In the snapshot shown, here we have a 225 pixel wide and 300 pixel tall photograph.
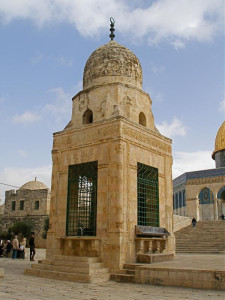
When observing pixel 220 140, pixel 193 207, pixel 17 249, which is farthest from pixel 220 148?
pixel 17 249

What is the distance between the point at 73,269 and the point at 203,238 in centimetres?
1533

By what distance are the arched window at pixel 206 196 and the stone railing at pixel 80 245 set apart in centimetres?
2696

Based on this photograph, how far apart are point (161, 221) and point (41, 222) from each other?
25.8 meters

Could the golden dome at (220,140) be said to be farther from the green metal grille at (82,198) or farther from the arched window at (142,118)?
the green metal grille at (82,198)

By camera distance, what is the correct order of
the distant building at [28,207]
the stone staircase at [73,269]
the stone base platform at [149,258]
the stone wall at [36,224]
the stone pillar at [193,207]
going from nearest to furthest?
the stone staircase at [73,269]
the stone base platform at [149,258]
the stone wall at [36,224]
the stone pillar at [193,207]
the distant building at [28,207]

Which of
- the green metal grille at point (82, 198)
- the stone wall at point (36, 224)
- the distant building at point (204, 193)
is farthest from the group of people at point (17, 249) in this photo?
the distant building at point (204, 193)

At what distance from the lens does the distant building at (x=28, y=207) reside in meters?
35.4

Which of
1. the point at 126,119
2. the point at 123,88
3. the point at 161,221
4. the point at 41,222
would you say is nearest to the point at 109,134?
the point at 126,119

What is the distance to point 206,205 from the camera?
115 feet

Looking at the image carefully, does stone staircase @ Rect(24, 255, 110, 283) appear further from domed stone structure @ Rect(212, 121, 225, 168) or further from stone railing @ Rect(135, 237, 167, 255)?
domed stone structure @ Rect(212, 121, 225, 168)

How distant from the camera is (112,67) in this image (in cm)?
1247

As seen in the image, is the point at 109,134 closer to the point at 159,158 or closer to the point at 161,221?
the point at 159,158

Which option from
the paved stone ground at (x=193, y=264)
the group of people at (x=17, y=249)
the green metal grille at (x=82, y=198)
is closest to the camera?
the paved stone ground at (x=193, y=264)

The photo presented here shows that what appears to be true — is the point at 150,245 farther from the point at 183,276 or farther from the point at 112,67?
the point at 112,67
